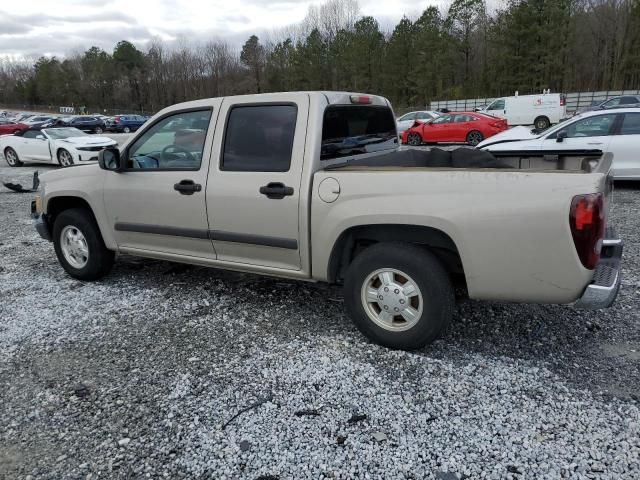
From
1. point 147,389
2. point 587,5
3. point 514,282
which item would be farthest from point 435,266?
point 587,5

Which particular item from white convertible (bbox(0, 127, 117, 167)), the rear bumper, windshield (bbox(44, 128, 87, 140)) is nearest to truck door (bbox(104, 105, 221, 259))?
the rear bumper

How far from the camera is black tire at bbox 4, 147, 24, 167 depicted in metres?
17.1

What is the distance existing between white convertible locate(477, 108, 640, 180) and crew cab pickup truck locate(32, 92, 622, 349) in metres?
5.55

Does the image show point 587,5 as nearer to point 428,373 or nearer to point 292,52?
point 292,52

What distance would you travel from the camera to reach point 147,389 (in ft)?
10.3

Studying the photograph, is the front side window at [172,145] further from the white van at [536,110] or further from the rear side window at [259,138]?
the white van at [536,110]

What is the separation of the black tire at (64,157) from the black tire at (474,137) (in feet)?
49.2

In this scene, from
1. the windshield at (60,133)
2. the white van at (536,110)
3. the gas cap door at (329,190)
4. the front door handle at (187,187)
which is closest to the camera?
the gas cap door at (329,190)

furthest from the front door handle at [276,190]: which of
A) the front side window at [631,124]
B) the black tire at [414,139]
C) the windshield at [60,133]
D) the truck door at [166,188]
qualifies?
the black tire at [414,139]

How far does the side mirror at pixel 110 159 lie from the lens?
4391 millimetres

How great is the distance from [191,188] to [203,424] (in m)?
1.98

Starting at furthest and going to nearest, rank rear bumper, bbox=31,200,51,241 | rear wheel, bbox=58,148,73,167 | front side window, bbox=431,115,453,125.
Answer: front side window, bbox=431,115,453,125
rear wheel, bbox=58,148,73,167
rear bumper, bbox=31,200,51,241

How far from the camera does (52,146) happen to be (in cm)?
1574

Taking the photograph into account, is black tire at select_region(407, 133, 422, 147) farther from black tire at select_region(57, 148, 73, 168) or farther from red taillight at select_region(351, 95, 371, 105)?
red taillight at select_region(351, 95, 371, 105)
